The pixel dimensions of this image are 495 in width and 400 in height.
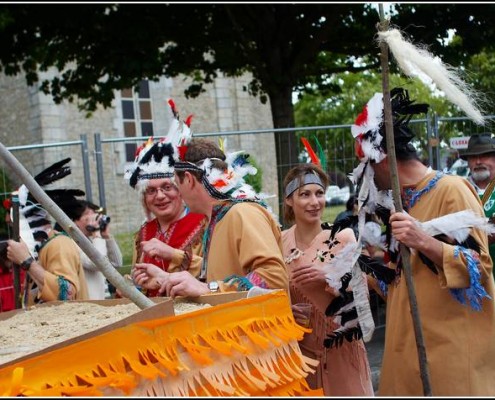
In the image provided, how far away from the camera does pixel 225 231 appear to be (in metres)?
3.25

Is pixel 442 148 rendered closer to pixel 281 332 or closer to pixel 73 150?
pixel 73 150

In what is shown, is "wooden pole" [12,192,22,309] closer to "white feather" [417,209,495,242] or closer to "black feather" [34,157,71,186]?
"black feather" [34,157,71,186]

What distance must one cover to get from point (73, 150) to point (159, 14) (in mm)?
3556

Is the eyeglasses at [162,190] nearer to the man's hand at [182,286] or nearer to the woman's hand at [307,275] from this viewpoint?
the woman's hand at [307,275]

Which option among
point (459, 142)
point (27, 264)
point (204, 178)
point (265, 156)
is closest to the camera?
point (204, 178)

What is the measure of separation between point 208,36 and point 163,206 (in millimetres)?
6087

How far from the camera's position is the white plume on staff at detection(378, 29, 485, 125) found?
2.50m

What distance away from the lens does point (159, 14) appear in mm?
9648

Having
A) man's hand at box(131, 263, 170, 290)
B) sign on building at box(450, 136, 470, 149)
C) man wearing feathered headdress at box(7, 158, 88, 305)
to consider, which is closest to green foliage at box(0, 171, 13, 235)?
man wearing feathered headdress at box(7, 158, 88, 305)

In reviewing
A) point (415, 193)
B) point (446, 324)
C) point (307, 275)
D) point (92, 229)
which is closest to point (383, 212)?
point (415, 193)

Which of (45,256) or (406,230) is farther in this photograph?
(45,256)

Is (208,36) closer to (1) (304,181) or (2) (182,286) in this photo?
(1) (304,181)

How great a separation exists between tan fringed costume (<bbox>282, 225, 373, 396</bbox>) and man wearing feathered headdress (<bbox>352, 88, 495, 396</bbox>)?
0.87 meters

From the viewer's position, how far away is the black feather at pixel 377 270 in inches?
126
